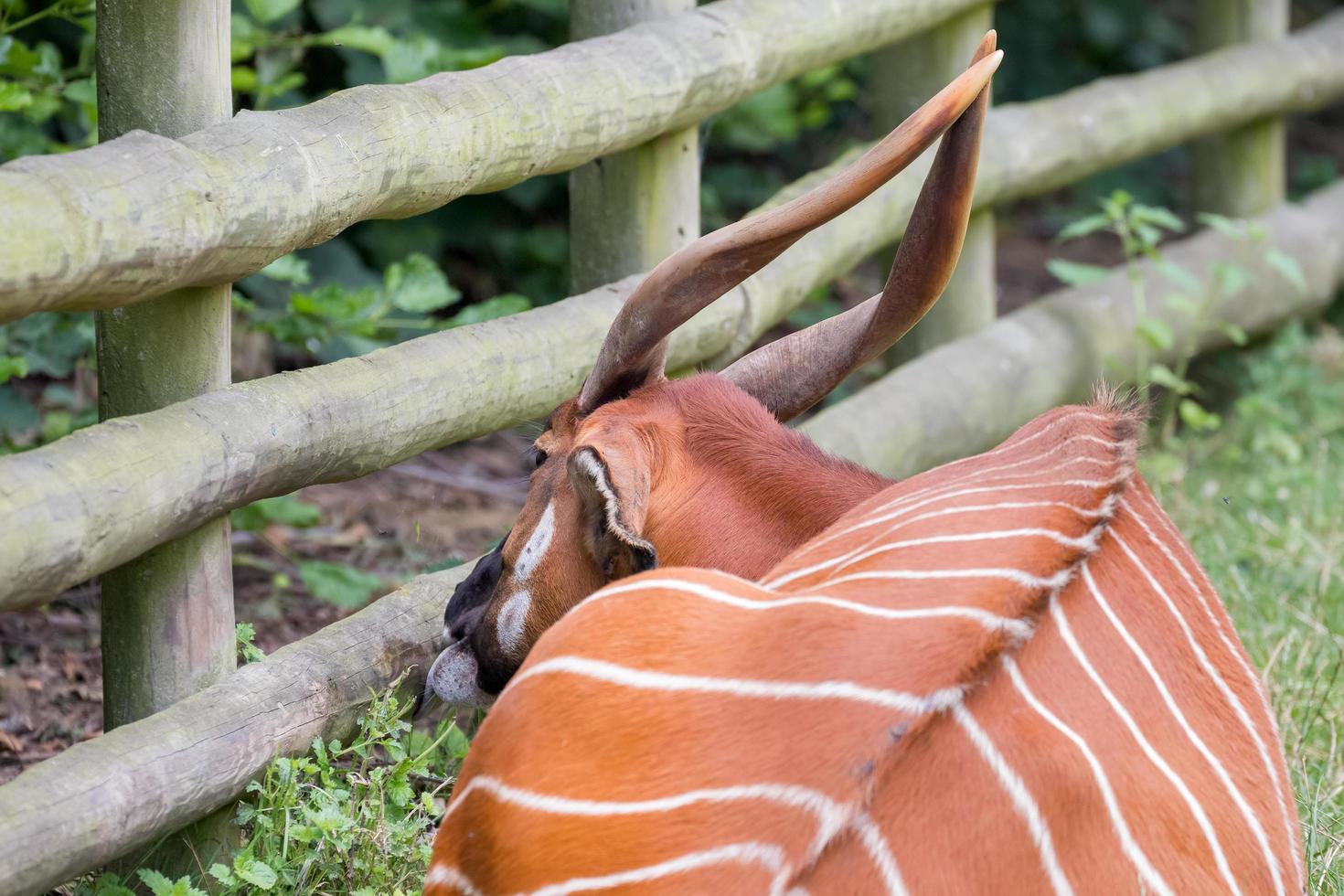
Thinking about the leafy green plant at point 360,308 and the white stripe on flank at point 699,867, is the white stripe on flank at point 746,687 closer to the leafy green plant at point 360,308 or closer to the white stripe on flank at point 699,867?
the white stripe on flank at point 699,867

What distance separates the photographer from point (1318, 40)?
6.18 meters

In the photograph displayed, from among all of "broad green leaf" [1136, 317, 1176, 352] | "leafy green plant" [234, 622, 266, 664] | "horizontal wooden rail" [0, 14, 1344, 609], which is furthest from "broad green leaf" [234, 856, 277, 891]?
"broad green leaf" [1136, 317, 1176, 352]

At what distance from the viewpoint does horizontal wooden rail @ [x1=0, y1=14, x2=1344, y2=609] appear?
2.12 metres

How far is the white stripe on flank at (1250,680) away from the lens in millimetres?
2105

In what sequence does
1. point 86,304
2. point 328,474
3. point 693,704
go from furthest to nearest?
point 328,474 < point 86,304 < point 693,704

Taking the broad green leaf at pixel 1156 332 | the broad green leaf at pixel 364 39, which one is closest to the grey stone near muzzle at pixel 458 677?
the broad green leaf at pixel 364 39

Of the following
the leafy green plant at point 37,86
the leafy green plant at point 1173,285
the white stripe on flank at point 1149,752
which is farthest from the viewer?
the leafy green plant at point 1173,285

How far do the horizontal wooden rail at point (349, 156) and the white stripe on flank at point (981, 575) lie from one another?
3.42ft

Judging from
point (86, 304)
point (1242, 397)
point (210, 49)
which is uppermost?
point (210, 49)

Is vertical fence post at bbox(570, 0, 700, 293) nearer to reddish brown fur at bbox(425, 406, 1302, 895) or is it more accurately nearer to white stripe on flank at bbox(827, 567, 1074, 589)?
reddish brown fur at bbox(425, 406, 1302, 895)

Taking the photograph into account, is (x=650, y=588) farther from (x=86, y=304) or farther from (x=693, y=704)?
(x=86, y=304)

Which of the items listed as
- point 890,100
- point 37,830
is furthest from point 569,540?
point 890,100

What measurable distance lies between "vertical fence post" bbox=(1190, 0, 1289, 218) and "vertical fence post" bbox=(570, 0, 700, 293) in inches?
122

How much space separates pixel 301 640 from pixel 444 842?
2.74ft
